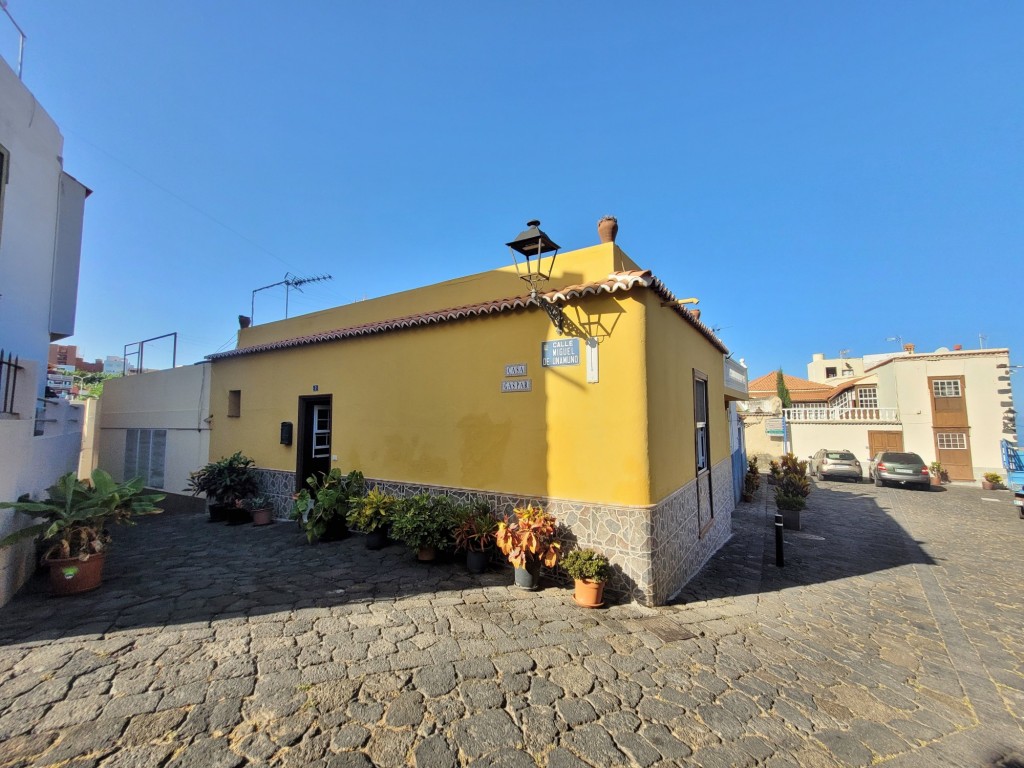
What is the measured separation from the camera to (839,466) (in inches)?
824

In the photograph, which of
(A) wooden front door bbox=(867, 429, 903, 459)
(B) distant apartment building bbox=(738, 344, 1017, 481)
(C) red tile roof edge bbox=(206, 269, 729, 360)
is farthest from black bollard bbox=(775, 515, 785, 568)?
(A) wooden front door bbox=(867, 429, 903, 459)

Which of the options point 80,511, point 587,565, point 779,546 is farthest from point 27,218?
point 779,546

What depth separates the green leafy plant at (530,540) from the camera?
218 inches

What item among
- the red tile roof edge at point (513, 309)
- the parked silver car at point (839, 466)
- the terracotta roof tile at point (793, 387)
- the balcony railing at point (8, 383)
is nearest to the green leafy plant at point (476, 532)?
the red tile roof edge at point (513, 309)

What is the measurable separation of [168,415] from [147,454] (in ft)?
5.03

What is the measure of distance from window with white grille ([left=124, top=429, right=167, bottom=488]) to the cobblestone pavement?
683 cm

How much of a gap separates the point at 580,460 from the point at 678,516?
1.82 meters

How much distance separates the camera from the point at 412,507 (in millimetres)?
6730

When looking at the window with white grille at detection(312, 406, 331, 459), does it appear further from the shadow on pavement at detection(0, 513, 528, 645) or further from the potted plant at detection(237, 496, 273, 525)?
the shadow on pavement at detection(0, 513, 528, 645)

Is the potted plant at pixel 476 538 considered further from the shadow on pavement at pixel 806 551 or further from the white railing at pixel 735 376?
the white railing at pixel 735 376

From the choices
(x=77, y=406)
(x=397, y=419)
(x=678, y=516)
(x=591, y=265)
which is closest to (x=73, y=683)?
(x=397, y=419)

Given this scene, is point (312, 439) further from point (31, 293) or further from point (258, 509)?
point (31, 293)

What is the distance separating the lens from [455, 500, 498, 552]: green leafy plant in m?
6.19

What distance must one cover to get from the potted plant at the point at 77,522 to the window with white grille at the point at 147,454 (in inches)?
287
